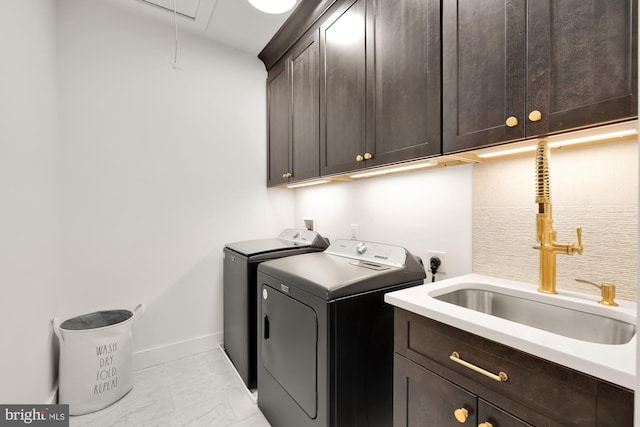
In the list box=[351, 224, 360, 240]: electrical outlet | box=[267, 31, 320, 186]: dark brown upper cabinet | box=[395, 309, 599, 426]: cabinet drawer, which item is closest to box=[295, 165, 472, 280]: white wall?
box=[351, 224, 360, 240]: electrical outlet

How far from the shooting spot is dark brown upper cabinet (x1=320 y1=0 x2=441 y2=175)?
1.16 m

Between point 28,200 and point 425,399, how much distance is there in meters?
2.01

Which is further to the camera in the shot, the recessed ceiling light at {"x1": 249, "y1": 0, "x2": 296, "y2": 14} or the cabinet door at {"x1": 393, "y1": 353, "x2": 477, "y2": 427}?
the recessed ceiling light at {"x1": 249, "y1": 0, "x2": 296, "y2": 14}

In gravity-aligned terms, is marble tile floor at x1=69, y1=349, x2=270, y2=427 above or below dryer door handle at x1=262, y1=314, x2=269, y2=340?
below

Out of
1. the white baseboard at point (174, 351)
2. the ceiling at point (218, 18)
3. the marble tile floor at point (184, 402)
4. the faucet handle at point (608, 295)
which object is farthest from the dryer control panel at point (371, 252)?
the ceiling at point (218, 18)

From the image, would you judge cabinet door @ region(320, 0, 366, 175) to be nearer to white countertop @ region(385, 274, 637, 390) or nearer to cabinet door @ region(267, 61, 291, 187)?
cabinet door @ region(267, 61, 291, 187)

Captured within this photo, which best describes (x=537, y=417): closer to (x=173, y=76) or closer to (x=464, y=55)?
(x=464, y=55)

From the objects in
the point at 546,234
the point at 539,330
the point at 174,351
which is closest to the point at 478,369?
the point at 539,330

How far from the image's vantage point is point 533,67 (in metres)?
0.84

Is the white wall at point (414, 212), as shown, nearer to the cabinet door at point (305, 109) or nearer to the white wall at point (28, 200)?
the cabinet door at point (305, 109)

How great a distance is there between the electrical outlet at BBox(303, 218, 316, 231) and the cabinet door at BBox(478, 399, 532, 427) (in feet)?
6.10

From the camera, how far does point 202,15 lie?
2.08 metres

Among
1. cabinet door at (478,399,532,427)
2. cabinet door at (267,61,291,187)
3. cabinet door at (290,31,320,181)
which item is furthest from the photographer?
cabinet door at (267,61,291,187)

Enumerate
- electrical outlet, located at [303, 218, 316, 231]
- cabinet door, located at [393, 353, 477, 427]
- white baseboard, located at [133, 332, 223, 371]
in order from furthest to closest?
A: 1. electrical outlet, located at [303, 218, 316, 231]
2. white baseboard, located at [133, 332, 223, 371]
3. cabinet door, located at [393, 353, 477, 427]
